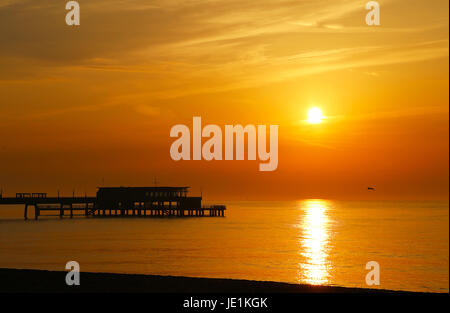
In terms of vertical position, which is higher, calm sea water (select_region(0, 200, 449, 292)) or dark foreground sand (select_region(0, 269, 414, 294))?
calm sea water (select_region(0, 200, 449, 292))

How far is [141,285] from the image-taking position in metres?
16.6

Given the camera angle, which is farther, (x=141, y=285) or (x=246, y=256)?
(x=246, y=256)

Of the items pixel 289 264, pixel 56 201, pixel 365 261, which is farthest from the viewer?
pixel 56 201

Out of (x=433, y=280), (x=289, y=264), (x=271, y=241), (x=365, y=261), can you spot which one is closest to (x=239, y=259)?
(x=289, y=264)

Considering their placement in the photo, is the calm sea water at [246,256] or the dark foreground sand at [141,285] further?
the calm sea water at [246,256]

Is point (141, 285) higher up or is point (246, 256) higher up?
point (246, 256)

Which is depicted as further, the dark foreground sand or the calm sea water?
the calm sea water

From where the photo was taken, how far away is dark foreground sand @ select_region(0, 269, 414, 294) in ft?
52.1

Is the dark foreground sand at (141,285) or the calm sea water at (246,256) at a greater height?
the calm sea water at (246,256)

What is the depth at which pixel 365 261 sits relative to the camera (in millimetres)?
66188

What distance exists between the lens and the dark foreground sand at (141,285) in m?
15.9

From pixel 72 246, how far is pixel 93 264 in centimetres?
2055
